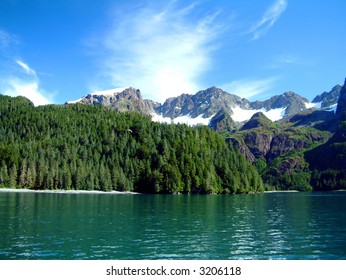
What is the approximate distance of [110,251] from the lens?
38.5m

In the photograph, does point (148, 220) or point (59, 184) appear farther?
point (59, 184)

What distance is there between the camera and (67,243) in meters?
42.2

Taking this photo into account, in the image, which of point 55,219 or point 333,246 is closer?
point 333,246
